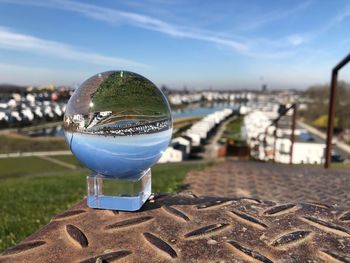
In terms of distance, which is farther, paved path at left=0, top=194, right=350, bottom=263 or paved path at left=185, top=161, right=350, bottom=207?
paved path at left=185, top=161, right=350, bottom=207

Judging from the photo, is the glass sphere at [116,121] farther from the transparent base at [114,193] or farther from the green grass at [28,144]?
the green grass at [28,144]

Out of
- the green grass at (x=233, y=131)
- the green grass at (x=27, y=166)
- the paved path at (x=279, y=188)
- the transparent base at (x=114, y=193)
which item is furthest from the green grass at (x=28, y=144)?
the transparent base at (x=114, y=193)

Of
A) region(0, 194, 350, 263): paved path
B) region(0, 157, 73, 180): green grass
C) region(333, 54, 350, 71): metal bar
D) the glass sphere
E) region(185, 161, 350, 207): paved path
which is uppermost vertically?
region(333, 54, 350, 71): metal bar

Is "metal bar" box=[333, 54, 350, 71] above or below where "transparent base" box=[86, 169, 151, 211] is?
above

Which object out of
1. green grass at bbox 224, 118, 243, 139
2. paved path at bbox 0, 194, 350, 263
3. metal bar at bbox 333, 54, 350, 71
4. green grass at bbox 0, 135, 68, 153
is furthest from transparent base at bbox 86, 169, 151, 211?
green grass at bbox 0, 135, 68, 153

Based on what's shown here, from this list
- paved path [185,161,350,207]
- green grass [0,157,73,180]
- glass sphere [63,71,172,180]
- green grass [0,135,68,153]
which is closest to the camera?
glass sphere [63,71,172,180]

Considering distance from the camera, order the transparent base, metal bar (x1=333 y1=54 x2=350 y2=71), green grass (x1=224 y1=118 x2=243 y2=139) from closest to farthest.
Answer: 1. the transparent base
2. metal bar (x1=333 y1=54 x2=350 y2=71)
3. green grass (x1=224 y1=118 x2=243 y2=139)

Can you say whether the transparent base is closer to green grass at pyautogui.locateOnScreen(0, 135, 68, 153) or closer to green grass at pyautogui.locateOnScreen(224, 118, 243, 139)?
green grass at pyautogui.locateOnScreen(224, 118, 243, 139)

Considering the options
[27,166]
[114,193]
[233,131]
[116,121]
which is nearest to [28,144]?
[27,166]
